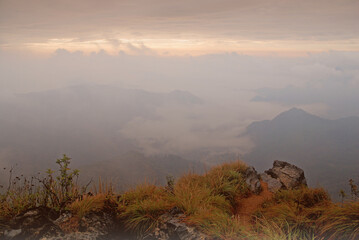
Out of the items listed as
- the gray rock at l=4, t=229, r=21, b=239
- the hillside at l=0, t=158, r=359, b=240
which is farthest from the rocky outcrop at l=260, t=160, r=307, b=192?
the gray rock at l=4, t=229, r=21, b=239

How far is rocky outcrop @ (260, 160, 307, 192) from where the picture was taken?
8.30 metres

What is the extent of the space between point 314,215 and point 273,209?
69 centimetres

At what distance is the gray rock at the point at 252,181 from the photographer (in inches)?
317

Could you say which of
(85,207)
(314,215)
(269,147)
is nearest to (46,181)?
(85,207)

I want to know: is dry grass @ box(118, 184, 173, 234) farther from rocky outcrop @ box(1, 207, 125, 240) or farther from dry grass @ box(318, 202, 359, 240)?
dry grass @ box(318, 202, 359, 240)

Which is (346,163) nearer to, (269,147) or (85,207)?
(269,147)

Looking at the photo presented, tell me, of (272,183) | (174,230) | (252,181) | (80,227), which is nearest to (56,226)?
(80,227)

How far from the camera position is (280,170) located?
8891 mm

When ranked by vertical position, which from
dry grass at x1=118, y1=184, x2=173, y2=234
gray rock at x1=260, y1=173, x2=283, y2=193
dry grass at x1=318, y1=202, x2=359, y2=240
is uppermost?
dry grass at x1=118, y1=184, x2=173, y2=234

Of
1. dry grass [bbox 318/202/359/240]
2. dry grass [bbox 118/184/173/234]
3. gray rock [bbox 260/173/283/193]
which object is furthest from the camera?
gray rock [bbox 260/173/283/193]

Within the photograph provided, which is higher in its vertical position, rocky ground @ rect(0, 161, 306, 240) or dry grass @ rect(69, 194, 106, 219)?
dry grass @ rect(69, 194, 106, 219)

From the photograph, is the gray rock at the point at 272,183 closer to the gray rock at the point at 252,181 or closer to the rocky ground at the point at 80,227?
the gray rock at the point at 252,181

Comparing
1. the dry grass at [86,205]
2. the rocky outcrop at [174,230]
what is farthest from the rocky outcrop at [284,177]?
the dry grass at [86,205]

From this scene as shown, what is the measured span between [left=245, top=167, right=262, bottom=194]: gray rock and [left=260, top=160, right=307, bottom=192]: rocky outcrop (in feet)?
1.39
